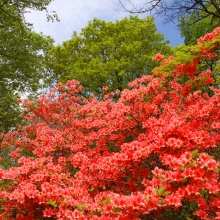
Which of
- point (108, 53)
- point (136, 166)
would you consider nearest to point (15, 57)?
point (108, 53)

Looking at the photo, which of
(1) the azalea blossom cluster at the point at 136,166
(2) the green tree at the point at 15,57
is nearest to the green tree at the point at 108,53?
(2) the green tree at the point at 15,57

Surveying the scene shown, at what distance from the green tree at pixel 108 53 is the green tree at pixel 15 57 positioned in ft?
12.4

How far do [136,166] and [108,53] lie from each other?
626 inches

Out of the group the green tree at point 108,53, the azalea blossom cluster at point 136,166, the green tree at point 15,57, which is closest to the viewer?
the azalea blossom cluster at point 136,166

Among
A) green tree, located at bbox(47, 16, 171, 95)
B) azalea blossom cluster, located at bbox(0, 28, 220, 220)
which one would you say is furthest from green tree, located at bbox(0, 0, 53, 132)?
azalea blossom cluster, located at bbox(0, 28, 220, 220)

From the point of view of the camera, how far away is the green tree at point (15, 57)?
46.4 feet

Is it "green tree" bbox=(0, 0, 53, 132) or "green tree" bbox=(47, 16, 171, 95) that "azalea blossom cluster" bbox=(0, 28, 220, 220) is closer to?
"green tree" bbox=(0, 0, 53, 132)

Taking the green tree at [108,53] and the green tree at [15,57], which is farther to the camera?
the green tree at [108,53]

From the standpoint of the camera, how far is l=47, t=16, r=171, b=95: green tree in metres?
18.9

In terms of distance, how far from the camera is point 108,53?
65.9ft

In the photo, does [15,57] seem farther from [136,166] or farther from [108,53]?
[136,166]

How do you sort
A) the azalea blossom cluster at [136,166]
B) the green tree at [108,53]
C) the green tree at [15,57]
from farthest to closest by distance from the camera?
the green tree at [108,53], the green tree at [15,57], the azalea blossom cluster at [136,166]

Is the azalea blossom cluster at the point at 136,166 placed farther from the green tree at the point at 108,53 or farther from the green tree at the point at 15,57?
the green tree at the point at 108,53

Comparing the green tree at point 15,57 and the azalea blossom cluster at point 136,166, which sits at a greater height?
the green tree at point 15,57
